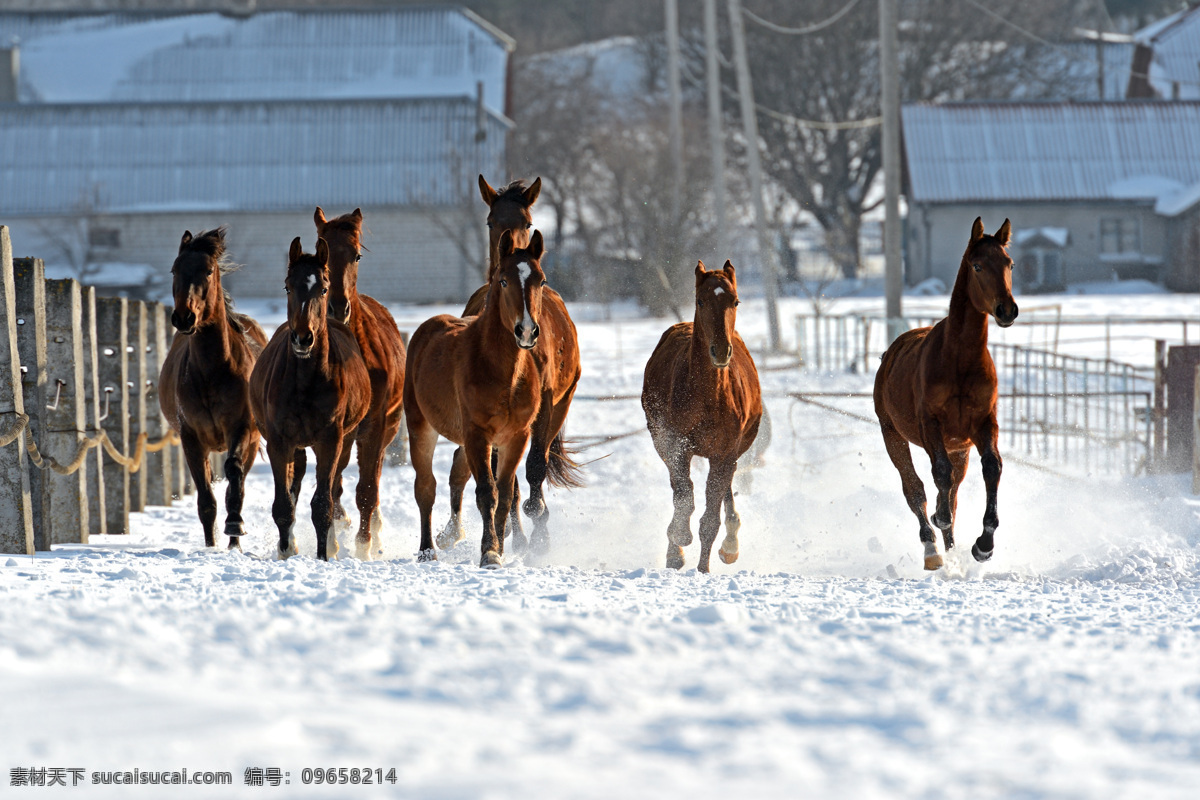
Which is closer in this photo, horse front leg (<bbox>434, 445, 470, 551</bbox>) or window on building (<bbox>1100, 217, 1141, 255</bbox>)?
horse front leg (<bbox>434, 445, 470, 551</bbox>)

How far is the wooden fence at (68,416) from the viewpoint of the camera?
7.74 metres

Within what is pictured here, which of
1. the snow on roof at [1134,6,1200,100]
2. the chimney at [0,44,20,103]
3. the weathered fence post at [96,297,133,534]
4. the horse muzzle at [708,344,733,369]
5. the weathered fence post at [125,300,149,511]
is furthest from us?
the snow on roof at [1134,6,1200,100]

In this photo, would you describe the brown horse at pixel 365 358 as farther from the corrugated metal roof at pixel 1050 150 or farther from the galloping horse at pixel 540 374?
the corrugated metal roof at pixel 1050 150

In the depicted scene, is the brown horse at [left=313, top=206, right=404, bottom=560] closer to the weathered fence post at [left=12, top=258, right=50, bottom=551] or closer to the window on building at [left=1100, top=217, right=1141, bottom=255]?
the weathered fence post at [left=12, top=258, right=50, bottom=551]

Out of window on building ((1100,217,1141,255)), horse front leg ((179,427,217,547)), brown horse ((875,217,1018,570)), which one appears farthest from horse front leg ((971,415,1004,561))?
window on building ((1100,217,1141,255))

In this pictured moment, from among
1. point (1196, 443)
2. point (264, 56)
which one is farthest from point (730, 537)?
point (264, 56)

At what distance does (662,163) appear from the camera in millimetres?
44000

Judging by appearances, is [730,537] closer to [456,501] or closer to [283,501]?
[456,501]

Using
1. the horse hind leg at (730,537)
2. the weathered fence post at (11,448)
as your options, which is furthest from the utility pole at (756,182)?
the weathered fence post at (11,448)

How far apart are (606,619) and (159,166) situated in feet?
127

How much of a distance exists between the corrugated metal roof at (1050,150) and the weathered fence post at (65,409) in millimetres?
35817

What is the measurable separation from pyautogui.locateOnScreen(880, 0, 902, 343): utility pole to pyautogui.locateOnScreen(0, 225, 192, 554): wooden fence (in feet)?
39.0

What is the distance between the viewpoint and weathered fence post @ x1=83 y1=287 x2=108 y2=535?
9.88 m

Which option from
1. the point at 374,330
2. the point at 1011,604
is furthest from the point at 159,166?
the point at 1011,604
